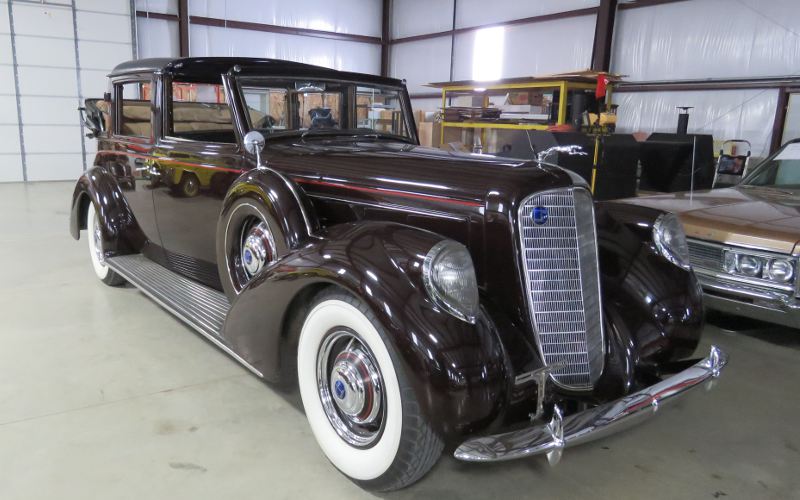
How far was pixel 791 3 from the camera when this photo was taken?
8.12 m

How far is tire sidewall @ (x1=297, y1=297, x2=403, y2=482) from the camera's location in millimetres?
1885

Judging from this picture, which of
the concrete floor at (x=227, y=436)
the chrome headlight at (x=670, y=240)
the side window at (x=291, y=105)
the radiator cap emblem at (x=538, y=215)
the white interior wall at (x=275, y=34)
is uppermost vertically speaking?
the white interior wall at (x=275, y=34)

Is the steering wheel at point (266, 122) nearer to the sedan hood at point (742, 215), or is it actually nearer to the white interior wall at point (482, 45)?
the sedan hood at point (742, 215)

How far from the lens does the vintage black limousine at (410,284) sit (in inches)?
72.5

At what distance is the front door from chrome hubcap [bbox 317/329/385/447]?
54.8 inches

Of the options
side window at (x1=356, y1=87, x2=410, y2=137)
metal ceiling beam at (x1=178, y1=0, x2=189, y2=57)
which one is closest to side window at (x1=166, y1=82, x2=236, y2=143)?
side window at (x1=356, y1=87, x2=410, y2=137)

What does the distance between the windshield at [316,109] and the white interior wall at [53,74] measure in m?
11.2

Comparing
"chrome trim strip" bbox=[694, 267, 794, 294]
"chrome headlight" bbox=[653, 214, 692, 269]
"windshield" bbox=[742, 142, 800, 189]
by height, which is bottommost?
"chrome trim strip" bbox=[694, 267, 794, 294]

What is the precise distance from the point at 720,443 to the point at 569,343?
1014mm

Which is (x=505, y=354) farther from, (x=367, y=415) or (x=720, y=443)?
(x=720, y=443)

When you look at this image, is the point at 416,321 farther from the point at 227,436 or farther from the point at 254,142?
the point at 254,142

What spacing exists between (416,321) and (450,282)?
0.18 m

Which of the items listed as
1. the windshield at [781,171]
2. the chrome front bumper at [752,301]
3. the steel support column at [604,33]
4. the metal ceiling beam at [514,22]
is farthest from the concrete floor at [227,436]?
the metal ceiling beam at [514,22]

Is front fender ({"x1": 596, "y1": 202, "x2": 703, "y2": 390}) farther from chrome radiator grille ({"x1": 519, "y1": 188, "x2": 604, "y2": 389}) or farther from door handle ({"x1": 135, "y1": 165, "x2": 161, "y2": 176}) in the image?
door handle ({"x1": 135, "y1": 165, "x2": 161, "y2": 176})
